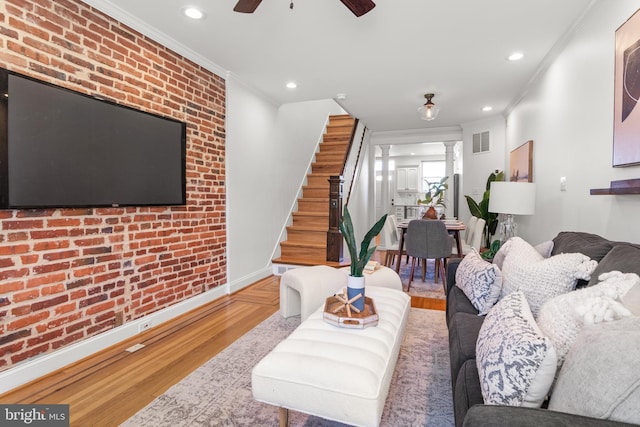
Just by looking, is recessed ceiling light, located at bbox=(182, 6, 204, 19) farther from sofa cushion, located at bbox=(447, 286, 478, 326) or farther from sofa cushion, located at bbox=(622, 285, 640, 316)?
sofa cushion, located at bbox=(622, 285, 640, 316)

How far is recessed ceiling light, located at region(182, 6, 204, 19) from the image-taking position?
2.32 metres

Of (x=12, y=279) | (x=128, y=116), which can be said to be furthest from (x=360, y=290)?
(x=128, y=116)

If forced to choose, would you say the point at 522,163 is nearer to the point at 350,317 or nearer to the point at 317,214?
the point at 317,214

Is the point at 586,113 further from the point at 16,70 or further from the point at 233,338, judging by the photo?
the point at 16,70

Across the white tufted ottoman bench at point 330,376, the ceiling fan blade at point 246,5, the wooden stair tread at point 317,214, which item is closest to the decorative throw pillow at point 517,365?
the white tufted ottoman bench at point 330,376

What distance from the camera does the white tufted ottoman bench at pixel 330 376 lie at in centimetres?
115

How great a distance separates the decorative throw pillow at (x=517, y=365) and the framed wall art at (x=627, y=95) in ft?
4.66

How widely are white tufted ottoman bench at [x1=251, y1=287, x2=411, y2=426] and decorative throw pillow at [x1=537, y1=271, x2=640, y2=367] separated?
1.97ft

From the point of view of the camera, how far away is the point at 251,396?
176 cm

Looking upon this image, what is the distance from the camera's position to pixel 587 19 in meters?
2.32

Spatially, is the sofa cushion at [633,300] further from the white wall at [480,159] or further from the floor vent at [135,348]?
the white wall at [480,159]

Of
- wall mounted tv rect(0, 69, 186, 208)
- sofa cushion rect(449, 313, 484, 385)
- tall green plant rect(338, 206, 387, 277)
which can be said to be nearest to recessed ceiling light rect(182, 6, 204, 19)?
wall mounted tv rect(0, 69, 186, 208)

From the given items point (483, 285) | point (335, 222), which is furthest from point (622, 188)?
point (335, 222)

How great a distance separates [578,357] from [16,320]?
2.56 m
